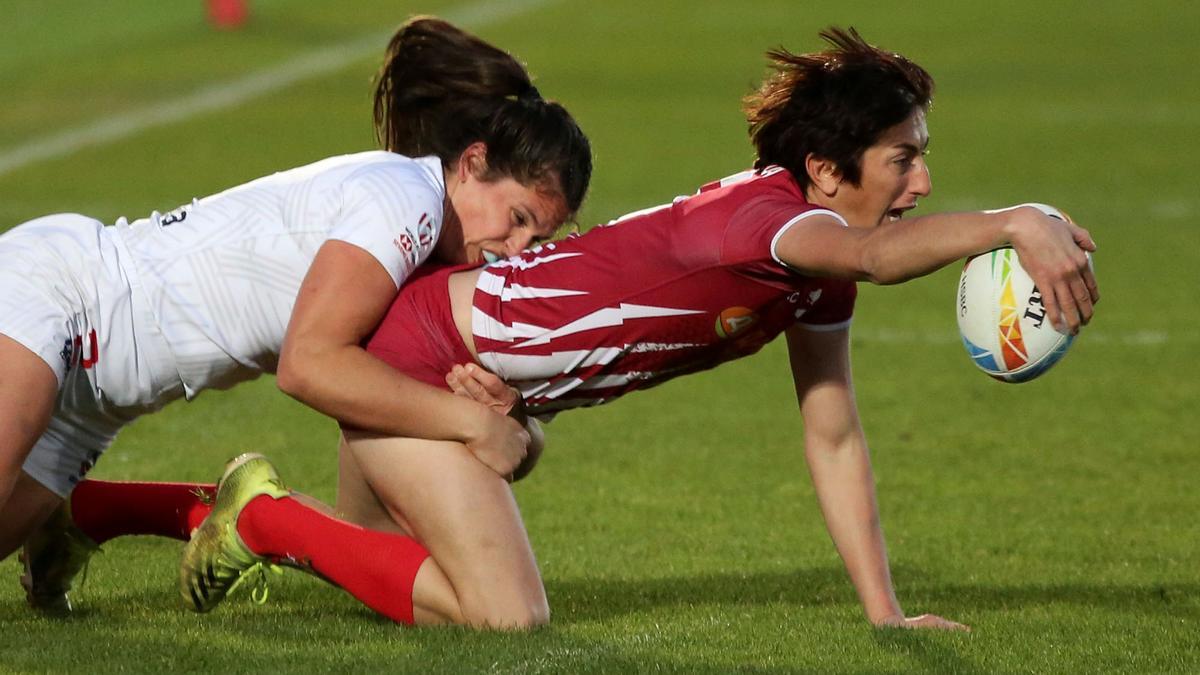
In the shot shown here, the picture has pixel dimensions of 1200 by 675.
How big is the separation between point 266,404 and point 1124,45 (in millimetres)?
15126

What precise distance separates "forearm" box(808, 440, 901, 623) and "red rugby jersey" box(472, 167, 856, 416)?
41cm

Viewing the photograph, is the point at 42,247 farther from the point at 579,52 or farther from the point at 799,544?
the point at 579,52

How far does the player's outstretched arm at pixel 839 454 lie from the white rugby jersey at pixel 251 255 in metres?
1.07

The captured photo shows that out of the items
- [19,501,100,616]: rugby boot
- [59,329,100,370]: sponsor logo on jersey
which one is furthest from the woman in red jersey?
[59,329,100,370]: sponsor logo on jersey

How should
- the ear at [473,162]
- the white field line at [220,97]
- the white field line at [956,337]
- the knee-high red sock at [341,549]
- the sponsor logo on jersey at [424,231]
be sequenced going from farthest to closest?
the white field line at [220,97] < the white field line at [956,337] < the ear at [473,162] < the knee-high red sock at [341,549] < the sponsor logo on jersey at [424,231]

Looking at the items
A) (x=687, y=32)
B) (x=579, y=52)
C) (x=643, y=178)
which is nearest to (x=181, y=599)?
(x=643, y=178)

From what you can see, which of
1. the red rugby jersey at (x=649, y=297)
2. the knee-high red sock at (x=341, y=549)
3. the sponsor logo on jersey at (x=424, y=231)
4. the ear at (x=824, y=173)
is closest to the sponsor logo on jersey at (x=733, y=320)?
the red rugby jersey at (x=649, y=297)

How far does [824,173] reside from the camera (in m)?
4.90

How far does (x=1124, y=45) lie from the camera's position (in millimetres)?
21453

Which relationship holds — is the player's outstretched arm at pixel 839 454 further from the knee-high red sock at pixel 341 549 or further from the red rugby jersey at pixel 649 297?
the knee-high red sock at pixel 341 549

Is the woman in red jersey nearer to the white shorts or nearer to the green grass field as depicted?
the green grass field

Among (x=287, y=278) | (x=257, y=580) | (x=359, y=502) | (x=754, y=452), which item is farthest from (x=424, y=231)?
(x=754, y=452)

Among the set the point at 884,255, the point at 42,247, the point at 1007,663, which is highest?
the point at 884,255

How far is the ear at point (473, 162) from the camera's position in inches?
204
